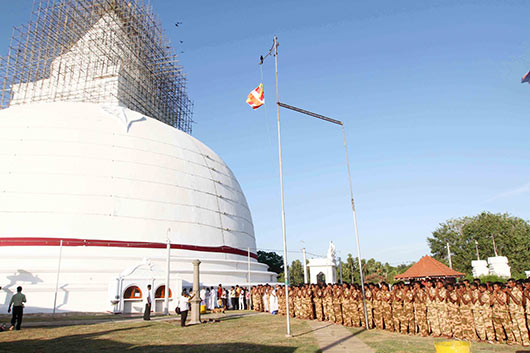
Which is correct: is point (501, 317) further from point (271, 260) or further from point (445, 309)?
point (271, 260)

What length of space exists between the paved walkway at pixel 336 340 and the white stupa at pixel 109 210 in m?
10.5

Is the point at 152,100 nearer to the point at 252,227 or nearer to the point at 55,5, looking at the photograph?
the point at 55,5

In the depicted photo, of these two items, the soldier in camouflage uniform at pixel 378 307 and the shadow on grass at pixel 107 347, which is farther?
the soldier in camouflage uniform at pixel 378 307

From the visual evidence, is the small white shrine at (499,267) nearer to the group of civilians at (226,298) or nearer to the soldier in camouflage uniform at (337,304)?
the group of civilians at (226,298)

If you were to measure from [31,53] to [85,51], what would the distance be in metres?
5.66

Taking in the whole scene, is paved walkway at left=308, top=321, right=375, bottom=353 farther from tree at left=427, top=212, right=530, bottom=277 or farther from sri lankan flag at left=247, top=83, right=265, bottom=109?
tree at left=427, top=212, right=530, bottom=277

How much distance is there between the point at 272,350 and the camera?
8031 millimetres

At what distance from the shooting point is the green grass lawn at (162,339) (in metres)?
8.55

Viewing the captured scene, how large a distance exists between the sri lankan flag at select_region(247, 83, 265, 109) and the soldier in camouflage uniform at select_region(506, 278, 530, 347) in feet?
33.0

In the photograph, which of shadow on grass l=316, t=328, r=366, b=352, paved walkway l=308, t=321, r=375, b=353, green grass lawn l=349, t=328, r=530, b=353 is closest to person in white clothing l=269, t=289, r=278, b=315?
paved walkway l=308, t=321, r=375, b=353

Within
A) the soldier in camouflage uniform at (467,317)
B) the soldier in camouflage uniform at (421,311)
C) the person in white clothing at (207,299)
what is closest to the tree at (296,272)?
the person in white clothing at (207,299)

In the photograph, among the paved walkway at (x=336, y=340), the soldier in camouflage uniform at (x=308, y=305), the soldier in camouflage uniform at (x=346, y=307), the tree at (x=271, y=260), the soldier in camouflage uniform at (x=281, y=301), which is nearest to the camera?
the paved walkway at (x=336, y=340)

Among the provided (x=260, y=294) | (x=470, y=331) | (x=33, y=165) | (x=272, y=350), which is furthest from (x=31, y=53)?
(x=470, y=331)

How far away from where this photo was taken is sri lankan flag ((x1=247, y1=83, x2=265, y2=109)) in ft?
46.8
